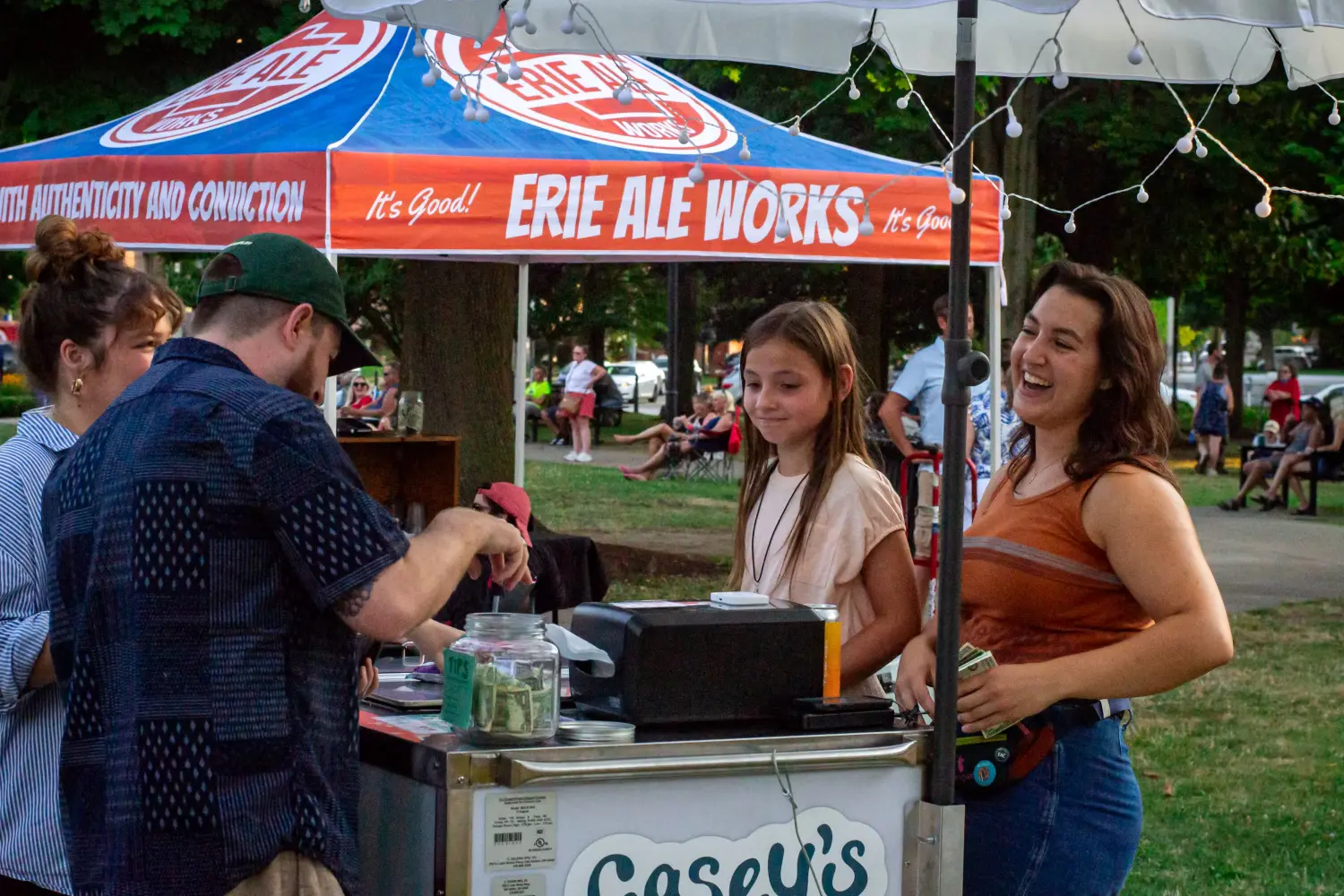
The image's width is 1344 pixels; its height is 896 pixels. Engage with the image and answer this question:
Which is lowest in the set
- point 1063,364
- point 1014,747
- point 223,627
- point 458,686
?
point 1014,747

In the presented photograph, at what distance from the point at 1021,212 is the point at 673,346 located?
8.36 meters

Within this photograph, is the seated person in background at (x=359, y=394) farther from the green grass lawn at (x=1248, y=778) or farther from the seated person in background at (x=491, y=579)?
the seated person in background at (x=491, y=579)

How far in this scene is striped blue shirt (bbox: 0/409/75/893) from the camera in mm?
2621

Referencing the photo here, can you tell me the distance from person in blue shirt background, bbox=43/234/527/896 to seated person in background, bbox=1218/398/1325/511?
17.1 metres

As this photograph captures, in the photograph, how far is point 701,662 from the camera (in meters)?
2.42

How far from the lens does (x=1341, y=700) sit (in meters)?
8.16

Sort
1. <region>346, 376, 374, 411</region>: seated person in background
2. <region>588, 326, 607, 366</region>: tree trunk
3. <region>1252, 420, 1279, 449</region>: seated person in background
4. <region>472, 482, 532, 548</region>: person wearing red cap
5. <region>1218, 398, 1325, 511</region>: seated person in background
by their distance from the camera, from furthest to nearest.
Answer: <region>588, 326, 607, 366</region>: tree trunk < <region>346, 376, 374, 411</region>: seated person in background < <region>1252, 420, 1279, 449</region>: seated person in background < <region>1218, 398, 1325, 511</region>: seated person in background < <region>472, 482, 532, 548</region>: person wearing red cap

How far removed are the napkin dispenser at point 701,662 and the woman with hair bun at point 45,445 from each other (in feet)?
2.98

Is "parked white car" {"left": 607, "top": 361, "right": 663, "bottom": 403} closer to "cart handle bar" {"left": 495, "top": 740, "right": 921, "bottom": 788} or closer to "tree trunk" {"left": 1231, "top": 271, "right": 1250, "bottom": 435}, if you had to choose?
"tree trunk" {"left": 1231, "top": 271, "right": 1250, "bottom": 435}

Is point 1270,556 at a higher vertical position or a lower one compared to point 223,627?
lower

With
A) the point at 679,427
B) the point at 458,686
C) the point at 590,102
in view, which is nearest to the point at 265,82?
the point at 590,102

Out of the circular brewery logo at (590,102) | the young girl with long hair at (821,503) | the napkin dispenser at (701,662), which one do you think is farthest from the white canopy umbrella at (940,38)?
the circular brewery logo at (590,102)

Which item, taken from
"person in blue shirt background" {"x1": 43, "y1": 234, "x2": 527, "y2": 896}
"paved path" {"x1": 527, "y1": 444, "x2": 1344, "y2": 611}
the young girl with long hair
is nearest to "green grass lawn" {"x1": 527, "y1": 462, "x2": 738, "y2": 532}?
"paved path" {"x1": 527, "y1": 444, "x2": 1344, "y2": 611}

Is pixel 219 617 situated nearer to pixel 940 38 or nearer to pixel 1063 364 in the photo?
pixel 1063 364
